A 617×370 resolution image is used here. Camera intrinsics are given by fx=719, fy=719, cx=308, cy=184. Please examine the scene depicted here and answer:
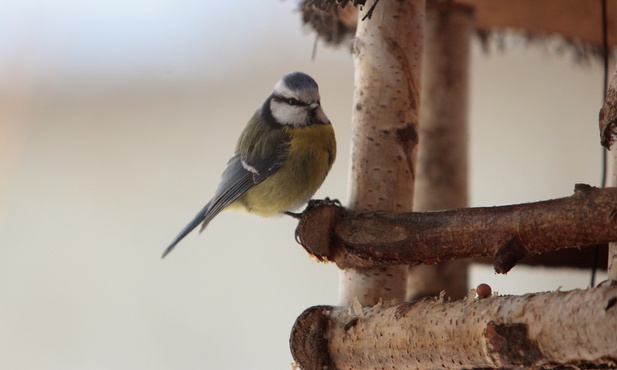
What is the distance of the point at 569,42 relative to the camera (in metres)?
1.70

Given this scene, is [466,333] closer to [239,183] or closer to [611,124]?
[611,124]

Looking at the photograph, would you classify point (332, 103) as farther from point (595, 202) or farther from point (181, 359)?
point (595, 202)

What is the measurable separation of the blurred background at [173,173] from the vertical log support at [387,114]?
1.19 metres

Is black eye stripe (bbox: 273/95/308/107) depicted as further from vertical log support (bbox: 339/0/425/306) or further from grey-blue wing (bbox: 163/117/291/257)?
vertical log support (bbox: 339/0/425/306)

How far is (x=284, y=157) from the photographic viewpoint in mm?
1339

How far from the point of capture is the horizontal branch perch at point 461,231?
2.33 feet

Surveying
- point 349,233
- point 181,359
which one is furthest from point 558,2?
point 181,359

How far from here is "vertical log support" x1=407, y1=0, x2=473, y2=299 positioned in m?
1.47

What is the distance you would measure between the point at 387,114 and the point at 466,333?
0.41 m

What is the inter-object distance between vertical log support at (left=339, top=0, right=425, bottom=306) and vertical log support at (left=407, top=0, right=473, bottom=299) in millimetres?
439

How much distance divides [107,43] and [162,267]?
770 mm

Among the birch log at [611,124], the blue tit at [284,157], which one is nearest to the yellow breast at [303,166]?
the blue tit at [284,157]

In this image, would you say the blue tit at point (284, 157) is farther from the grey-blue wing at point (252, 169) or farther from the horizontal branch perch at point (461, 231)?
the horizontal branch perch at point (461, 231)

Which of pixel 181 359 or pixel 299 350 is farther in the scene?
pixel 181 359
